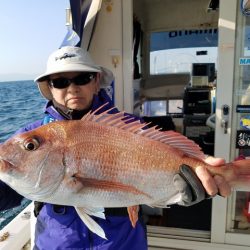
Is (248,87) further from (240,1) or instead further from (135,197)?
(135,197)

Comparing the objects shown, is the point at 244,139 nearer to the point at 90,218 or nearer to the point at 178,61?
the point at 90,218

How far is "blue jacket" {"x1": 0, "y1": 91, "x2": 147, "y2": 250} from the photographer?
1.42 m

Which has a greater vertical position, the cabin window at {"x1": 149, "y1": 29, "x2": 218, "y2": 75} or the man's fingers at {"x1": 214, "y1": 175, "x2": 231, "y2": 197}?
the cabin window at {"x1": 149, "y1": 29, "x2": 218, "y2": 75}

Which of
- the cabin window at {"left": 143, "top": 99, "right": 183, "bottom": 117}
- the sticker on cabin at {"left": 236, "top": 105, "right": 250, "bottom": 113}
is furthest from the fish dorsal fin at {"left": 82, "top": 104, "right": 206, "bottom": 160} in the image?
the cabin window at {"left": 143, "top": 99, "right": 183, "bottom": 117}

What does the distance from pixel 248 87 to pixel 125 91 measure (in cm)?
107

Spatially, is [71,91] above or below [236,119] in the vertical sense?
above

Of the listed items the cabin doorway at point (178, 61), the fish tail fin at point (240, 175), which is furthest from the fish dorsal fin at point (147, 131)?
the cabin doorway at point (178, 61)

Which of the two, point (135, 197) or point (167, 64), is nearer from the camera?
point (135, 197)

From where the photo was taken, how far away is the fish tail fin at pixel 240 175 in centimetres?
115

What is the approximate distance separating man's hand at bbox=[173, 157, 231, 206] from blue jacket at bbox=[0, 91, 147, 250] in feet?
1.35

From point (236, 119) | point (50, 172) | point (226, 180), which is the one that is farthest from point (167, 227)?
point (50, 172)

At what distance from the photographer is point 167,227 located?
3.05 m

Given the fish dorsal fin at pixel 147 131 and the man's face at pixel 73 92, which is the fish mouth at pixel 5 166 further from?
the man's face at pixel 73 92

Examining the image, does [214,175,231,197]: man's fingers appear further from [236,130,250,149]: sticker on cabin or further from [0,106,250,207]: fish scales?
[236,130,250,149]: sticker on cabin
